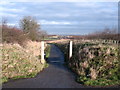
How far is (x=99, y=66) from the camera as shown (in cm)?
1016

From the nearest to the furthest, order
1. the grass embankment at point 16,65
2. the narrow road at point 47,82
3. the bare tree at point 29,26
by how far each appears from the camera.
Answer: the narrow road at point 47,82 → the grass embankment at point 16,65 → the bare tree at point 29,26

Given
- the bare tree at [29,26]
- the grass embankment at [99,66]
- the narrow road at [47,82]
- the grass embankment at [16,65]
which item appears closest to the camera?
the narrow road at [47,82]

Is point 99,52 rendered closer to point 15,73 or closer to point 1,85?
point 15,73

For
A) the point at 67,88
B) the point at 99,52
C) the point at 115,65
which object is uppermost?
the point at 99,52

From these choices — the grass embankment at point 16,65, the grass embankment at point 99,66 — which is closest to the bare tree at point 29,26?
the grass embankment at point 16,65

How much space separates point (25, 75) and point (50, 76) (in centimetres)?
143

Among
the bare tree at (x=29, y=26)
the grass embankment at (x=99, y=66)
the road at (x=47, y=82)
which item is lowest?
the road at (x=47, y=82)

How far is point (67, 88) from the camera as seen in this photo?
805 cm

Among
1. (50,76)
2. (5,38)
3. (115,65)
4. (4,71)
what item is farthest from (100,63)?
(5,38)

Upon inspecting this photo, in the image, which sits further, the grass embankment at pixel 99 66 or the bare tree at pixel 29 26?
the bare tree at pixel 29 26

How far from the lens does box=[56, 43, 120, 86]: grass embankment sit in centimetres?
892

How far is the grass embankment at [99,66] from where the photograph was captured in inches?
351

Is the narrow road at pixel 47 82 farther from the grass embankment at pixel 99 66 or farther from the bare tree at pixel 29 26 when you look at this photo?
the bare tree at pixel 29 26

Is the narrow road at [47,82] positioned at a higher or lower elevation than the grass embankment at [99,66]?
lower
